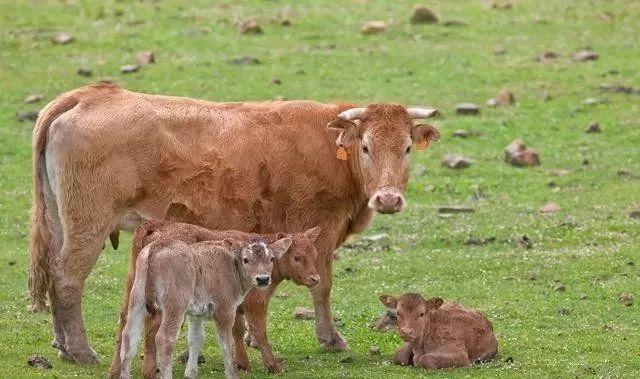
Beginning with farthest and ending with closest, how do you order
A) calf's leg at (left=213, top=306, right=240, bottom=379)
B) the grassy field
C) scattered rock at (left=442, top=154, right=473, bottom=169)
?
1. scattered rock at (left=442, top=154, right=473, bottom=169)
2. the grassy field
3. calf's leg at (left=213, top=306, right=240, bottom=379)

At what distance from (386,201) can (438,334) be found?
1.53m

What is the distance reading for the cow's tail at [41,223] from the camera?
52.2 feet

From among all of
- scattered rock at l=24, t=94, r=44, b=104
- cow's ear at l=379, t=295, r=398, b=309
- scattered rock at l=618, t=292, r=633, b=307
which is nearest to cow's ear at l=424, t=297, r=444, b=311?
cow's ear at l=379, t=295, r=398, b=309

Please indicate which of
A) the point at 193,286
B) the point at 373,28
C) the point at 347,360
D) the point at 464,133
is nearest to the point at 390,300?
the point at 347,360

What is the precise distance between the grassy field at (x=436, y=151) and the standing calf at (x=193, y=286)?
4.12 feet

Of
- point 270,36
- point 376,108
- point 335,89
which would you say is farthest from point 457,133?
point 376,108

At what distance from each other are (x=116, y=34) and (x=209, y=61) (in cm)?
338

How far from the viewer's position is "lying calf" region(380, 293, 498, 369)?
15352 mm

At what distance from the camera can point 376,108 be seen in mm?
16531

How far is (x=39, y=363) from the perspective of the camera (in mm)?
15336

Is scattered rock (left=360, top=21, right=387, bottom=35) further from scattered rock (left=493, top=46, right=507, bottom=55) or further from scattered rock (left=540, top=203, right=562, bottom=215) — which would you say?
scattered rock (left=540, top=203, right=562, bottom=215)

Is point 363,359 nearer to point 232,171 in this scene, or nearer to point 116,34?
point 232,171

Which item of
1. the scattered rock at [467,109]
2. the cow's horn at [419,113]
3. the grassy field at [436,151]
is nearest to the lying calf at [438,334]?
the grassy field at [436,151]

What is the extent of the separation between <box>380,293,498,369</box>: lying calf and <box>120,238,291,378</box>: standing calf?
5.85ft
